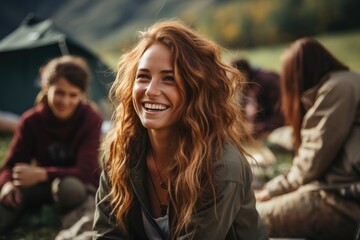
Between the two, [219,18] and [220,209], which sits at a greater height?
[220,209]

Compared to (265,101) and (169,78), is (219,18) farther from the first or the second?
(169,78)

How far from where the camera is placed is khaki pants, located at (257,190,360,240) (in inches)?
105

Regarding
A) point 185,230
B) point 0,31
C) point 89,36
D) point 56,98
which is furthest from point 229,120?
point 89,36

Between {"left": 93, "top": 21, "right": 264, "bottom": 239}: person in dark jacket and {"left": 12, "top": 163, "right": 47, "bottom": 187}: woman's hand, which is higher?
{"left": 93, "top": 21, "right": 264, "bottom": 239}: person in dark jacket

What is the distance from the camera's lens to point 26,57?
6.15 m

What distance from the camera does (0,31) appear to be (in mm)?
7199

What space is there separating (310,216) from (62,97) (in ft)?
6.27

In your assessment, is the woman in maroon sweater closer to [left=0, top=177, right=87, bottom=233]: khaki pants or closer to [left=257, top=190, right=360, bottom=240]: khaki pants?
[left=0, top=177, right=87, bottom=233]: khaki pants

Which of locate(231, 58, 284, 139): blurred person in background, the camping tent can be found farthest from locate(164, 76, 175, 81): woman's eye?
the camping tent

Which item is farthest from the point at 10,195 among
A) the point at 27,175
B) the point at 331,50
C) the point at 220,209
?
the point at 331,50

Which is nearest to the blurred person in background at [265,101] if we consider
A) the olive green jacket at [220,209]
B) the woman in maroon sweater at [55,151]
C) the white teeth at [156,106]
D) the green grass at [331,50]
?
the woman in maroon sweater at [55,151]

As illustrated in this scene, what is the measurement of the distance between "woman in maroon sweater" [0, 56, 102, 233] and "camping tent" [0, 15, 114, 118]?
2.66 m

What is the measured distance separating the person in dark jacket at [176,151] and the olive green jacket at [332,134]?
30.8 inches

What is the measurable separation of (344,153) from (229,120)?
3.38ft
